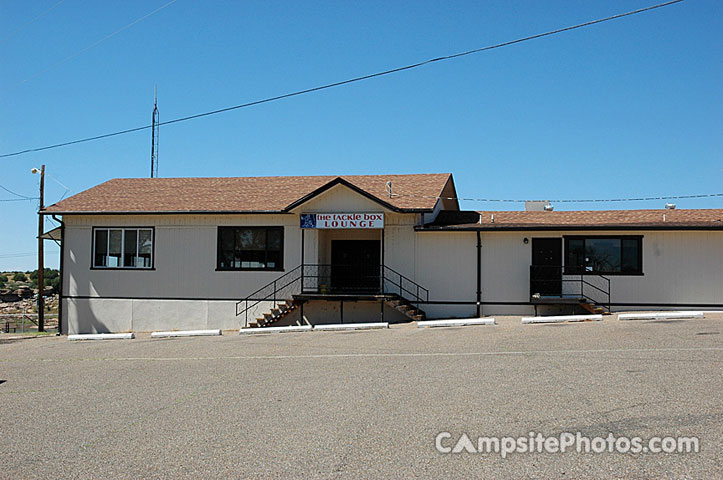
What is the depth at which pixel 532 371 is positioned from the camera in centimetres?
1045

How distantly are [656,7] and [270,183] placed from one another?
17710 mm

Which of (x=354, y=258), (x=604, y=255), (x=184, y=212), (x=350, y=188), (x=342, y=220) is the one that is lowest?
(x=354, y=258)

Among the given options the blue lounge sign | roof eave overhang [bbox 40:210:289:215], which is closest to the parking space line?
the blue lounge sign

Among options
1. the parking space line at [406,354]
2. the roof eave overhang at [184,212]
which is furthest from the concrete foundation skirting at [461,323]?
the roof eave overhang at [184,212]

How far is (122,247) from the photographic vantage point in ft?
81.7

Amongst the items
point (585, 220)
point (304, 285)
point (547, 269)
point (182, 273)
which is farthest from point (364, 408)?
point (182, 273)

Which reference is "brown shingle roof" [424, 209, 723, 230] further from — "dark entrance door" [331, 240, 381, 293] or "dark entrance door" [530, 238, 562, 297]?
"dark entrance door" [331, 240, 381, 293]

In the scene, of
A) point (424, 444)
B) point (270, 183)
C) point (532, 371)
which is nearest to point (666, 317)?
point (532, 371)

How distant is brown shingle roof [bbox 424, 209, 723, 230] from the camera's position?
21438mm

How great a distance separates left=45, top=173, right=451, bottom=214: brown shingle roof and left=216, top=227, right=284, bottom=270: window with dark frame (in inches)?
33.3

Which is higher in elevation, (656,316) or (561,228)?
(561,228)

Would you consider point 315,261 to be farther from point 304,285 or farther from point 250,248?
point 250,248

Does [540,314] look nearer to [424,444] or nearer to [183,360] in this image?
[183,360]

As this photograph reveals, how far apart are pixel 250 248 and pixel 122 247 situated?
4.96 metres
